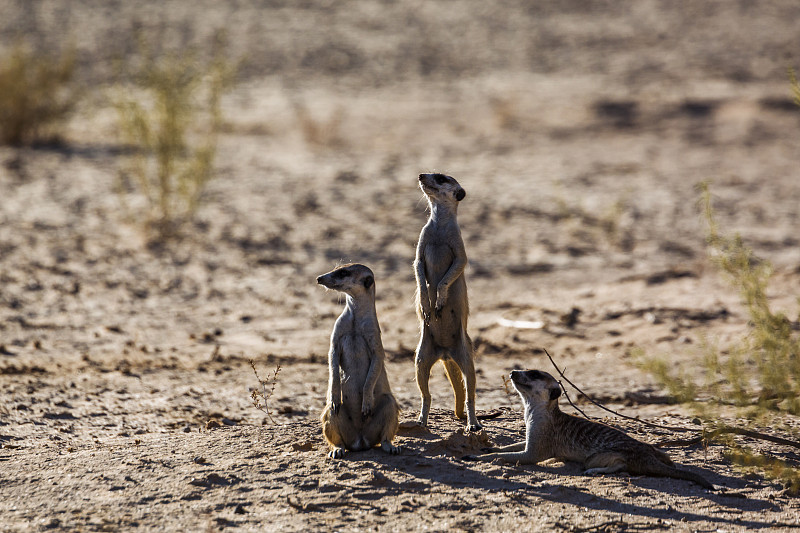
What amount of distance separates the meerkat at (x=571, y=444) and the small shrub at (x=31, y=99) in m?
12.0

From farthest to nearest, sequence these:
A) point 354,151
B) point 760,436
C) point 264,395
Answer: point 354,151
point 264,395
point 760,436

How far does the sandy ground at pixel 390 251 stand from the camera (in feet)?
15.5

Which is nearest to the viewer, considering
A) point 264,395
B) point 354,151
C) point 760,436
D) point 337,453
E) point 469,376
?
point 337,453

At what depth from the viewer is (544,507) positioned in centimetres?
448

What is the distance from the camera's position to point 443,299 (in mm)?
5613

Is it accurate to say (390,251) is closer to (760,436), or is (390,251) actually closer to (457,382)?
(457,382)

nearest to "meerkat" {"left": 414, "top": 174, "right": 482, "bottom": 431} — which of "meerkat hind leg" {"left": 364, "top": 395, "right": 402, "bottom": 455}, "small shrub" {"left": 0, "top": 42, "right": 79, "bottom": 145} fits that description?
"meerkat hind leg" {"left": 364, "top": 395, "right": 402, "bottom": 455}

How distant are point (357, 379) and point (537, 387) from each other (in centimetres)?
103

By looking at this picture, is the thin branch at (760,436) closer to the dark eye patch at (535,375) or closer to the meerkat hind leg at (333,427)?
the dark eye patch at (535,375)

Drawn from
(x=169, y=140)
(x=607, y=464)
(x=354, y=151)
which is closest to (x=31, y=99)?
(x=169, y=140)

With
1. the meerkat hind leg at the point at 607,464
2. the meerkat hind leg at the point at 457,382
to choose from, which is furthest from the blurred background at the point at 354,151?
the meerkat hind leg at the point at 607,464

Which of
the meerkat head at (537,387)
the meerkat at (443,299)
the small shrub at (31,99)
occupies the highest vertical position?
the small shrub at (31,99)

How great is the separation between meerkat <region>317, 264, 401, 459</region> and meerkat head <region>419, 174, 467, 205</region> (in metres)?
0.76

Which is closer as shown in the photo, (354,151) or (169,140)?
(169,140)
